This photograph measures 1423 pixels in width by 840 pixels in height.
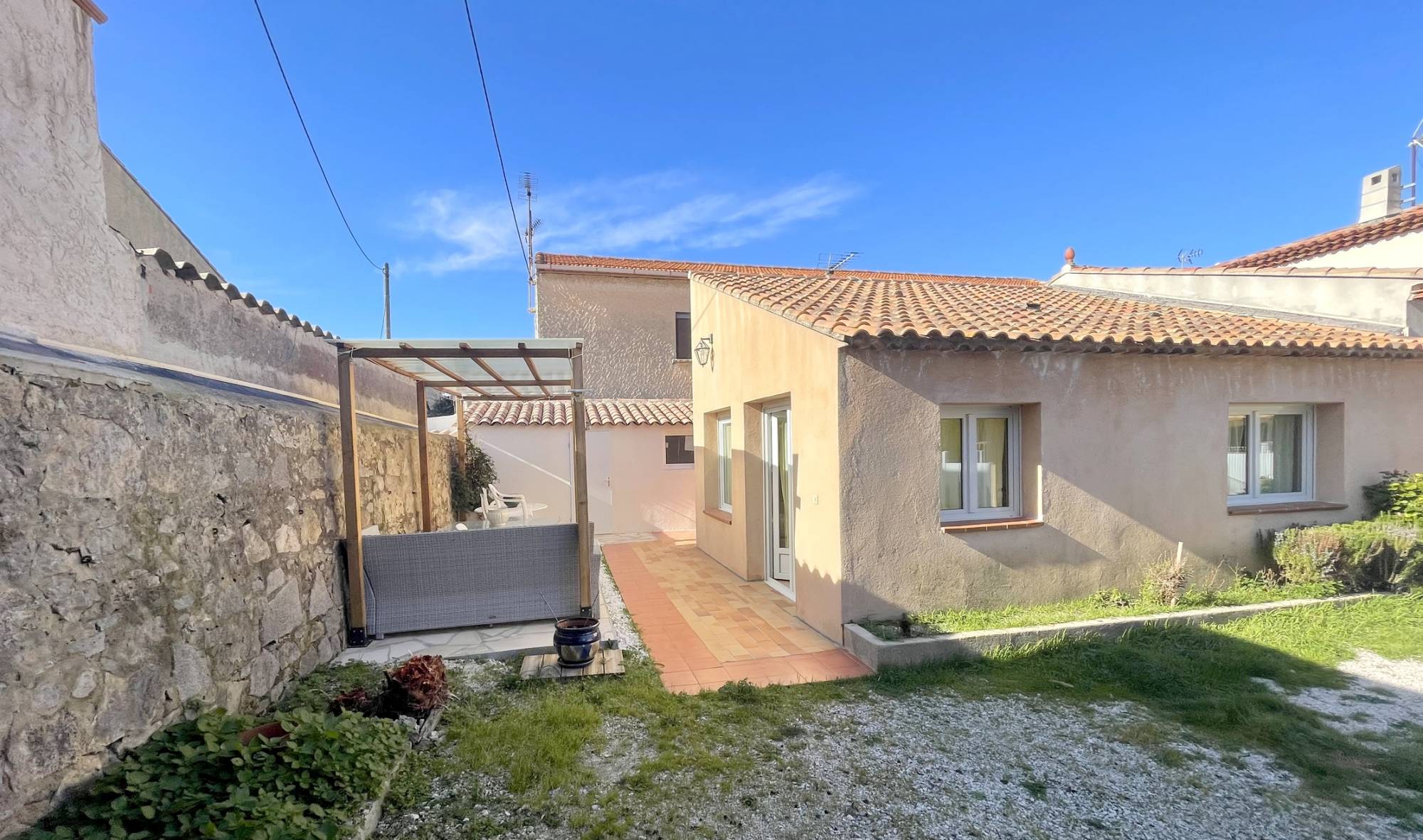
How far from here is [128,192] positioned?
305 inches

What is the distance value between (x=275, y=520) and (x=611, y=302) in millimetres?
14425

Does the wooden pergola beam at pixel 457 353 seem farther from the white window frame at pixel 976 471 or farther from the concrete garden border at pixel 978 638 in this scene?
the white window frame at pixel 976 471

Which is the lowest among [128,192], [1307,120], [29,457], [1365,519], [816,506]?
[1365,519]

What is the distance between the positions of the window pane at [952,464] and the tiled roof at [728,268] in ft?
36.2

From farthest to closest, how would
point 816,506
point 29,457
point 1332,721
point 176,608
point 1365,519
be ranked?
point 1365,519 → point 816,506 → point 1332,721 → point 176,608 → point 29,457

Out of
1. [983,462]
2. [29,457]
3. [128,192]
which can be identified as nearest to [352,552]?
[29,457]

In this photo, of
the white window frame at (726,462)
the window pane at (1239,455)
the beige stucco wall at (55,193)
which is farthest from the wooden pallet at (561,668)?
the window pane at (1239,455)

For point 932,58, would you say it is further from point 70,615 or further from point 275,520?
point 70,615

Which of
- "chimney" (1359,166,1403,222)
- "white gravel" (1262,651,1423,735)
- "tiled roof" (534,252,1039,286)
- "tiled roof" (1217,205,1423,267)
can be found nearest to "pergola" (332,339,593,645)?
"white gravel" (1262,651,1423,735)

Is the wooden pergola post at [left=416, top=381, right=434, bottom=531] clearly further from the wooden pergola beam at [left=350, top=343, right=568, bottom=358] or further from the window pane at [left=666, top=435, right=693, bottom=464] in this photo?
A: the window pane at [left=666, top=435, right=693, bottom=464]

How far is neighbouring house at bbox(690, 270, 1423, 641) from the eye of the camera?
6.54m

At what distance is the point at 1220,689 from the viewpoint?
17.6 ft

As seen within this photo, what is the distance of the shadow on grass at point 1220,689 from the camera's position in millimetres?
4059

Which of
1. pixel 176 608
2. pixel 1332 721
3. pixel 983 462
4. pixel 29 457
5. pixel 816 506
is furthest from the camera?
pixel 983 462
